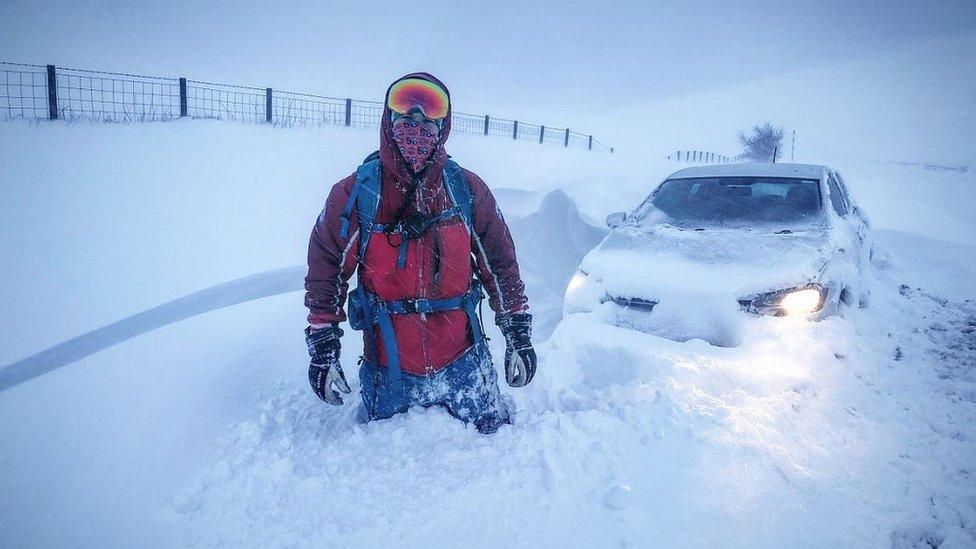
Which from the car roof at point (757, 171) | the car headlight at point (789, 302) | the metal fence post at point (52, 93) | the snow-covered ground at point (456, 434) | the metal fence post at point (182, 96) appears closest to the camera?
the snow-covered ground at point (456, 434)

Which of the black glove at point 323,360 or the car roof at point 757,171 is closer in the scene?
the black glove at point 323,360

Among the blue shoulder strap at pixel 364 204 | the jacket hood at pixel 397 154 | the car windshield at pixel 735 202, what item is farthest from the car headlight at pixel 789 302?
the blue shoulder strap at pixel 364 204

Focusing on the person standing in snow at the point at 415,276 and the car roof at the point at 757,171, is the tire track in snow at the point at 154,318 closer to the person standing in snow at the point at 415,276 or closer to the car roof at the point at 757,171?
the person standing in snow at the point at 415,276

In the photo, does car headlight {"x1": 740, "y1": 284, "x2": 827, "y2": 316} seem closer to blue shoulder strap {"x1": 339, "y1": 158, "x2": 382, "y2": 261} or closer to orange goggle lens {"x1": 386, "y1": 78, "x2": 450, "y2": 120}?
orange goggle lens {"x1": 386, "y1": 78, "x2": 450, "y2": 120}

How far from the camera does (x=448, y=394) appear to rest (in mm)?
2215

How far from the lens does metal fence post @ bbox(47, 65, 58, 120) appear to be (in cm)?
831

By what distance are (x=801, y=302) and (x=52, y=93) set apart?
11941 mm

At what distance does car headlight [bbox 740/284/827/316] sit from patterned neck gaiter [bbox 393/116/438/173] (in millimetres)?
2282

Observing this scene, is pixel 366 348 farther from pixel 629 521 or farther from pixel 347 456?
pixel 629 521

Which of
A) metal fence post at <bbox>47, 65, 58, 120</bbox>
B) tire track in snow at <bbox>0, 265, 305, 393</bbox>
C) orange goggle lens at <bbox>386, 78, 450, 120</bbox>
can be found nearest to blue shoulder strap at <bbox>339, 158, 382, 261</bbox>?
orange goggle lens at <bbox>386, 78, 450, 120</bbox>

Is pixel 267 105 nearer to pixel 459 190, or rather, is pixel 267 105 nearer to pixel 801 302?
pixel 459 190

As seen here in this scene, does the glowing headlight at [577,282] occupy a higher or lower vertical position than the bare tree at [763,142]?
lower

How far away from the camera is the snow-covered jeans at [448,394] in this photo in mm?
2184

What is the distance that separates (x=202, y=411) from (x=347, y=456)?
977mm
